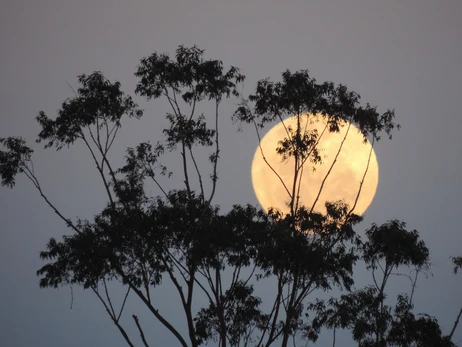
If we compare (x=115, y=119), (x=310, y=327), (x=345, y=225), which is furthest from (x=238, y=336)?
(x=115, y=119)

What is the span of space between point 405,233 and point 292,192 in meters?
→ 5.01

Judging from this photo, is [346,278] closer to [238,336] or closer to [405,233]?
[405,233]

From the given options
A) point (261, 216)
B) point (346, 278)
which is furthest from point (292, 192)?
point (346, 278)

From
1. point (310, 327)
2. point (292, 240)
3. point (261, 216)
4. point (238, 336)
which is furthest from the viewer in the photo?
point (310, 327)

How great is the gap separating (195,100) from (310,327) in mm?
11964

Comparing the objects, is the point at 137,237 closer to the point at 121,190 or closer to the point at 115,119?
the point at 121,190

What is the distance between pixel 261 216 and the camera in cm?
2856

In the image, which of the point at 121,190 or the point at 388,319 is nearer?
the point at 121,190

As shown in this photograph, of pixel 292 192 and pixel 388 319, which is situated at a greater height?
pixel 292 192

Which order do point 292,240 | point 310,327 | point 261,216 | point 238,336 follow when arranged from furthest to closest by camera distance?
1. point 310,327
2. point 238,336
3. point 261,216
4. point 292,240

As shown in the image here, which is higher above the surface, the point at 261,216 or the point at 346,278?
the point at 261,216

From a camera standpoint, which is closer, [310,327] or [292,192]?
[292,192]

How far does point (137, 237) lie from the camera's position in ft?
91.6

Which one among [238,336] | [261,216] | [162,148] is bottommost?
[238,336]
